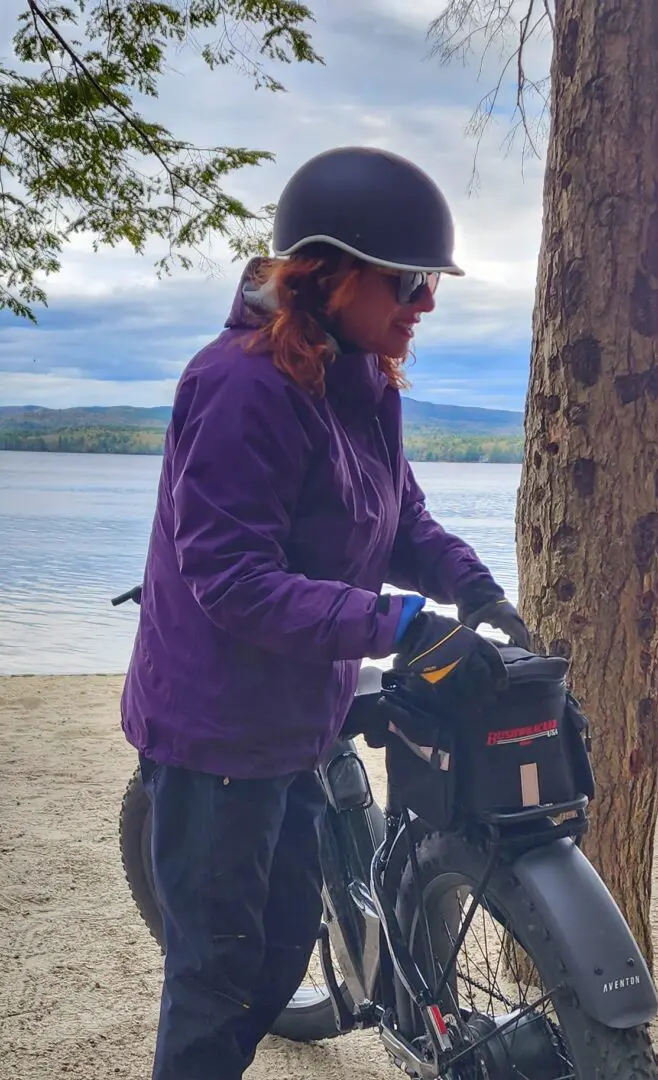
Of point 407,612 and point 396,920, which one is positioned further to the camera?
point 396,920

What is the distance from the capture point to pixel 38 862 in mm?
4051

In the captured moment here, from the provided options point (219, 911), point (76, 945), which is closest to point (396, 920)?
point (219, 911)

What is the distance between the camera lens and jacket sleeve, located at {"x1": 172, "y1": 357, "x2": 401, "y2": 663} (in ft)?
5.59

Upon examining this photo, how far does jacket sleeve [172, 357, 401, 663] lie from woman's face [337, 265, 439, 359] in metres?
0.19

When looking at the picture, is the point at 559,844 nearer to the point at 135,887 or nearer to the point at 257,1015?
the point at 257,1015

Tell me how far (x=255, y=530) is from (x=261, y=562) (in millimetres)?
54

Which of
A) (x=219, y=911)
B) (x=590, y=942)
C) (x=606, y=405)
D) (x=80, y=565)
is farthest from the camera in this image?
(x=80, y=565)

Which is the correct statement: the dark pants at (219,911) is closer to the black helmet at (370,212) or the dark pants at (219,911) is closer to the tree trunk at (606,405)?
the black helmet at (370,212)

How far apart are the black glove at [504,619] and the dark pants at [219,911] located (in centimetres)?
48

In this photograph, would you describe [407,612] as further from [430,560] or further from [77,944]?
[77,944]

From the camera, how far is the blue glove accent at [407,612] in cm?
170

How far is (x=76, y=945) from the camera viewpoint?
3338 mm

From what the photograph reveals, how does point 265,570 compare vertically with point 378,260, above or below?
below

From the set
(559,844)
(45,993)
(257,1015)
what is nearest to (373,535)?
(559,844)
